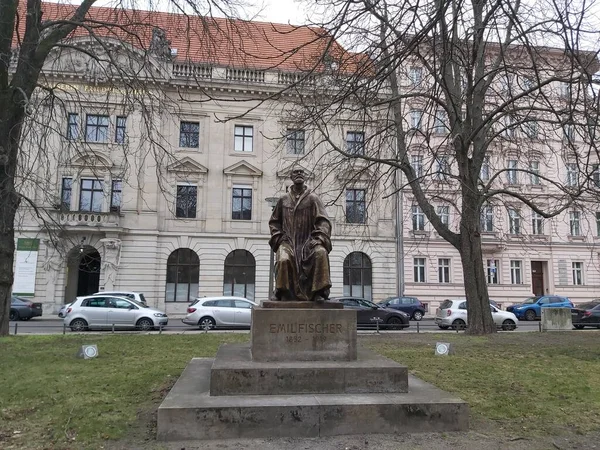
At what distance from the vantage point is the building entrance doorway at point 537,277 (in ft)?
120

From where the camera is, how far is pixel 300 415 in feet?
16.4

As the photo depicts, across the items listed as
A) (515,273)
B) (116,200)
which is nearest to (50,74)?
(116,200)

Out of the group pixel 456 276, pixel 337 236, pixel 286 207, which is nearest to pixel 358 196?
pixel 337 236

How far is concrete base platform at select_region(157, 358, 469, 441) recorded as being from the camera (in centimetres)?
482

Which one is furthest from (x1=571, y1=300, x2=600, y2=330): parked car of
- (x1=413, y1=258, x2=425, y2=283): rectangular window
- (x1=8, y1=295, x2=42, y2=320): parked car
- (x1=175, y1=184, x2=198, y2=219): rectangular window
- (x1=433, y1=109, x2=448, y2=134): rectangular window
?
(x1=8, y1=295, x2=42, y2=320): parked car

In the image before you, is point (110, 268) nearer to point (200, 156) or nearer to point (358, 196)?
point (200, 156)

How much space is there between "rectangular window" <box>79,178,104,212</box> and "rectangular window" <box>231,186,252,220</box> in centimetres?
871

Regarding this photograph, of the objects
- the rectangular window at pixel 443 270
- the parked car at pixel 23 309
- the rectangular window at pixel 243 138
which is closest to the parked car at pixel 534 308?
the rectangular window at pixel 443 270

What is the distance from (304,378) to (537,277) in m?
36.6

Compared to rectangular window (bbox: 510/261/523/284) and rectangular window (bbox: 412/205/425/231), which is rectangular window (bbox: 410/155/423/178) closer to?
rectangular window (bbox: 412/205/425/231)

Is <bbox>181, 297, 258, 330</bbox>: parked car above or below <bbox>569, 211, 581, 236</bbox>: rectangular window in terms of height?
below

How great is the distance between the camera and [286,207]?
718cm

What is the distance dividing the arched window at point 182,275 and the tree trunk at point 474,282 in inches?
801

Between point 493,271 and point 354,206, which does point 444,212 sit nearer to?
point 354,206
